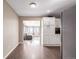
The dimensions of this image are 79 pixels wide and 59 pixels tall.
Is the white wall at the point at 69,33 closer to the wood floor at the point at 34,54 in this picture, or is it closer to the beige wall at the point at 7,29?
the wood floor at the point at 34,54

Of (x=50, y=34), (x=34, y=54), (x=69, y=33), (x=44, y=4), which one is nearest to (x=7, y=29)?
(x=34, y=54)

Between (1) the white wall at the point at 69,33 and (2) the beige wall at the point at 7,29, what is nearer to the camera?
(1) the white wall at the point at 69,33

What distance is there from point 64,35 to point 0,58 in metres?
2.01

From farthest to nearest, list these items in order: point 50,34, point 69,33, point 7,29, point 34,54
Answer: point 50,34
point 34,54
point 7,29
point 69,33

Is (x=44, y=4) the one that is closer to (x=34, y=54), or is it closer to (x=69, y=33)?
(x=34, y=54)

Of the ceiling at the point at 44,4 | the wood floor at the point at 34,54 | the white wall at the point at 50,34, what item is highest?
the ceiling at the point at 44,4

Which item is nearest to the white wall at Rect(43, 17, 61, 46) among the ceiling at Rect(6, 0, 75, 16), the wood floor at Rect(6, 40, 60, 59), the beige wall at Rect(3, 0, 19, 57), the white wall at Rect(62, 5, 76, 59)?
the ceiling at Rect(6, 0, 75, 16)

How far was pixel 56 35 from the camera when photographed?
7918 mm

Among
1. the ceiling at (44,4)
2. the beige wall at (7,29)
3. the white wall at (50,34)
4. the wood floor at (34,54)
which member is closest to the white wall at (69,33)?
the wood floor at (34,54)

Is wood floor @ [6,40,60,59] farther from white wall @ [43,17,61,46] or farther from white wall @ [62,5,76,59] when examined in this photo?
white wall @ [43,17,61,46]

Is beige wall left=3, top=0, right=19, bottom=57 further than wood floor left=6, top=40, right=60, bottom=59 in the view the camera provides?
No

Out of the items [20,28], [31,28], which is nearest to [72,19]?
[20,28]

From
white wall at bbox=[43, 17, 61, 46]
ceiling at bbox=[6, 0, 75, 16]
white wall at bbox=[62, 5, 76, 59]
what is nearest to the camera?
white wall at bbox=[62, 5, 76, 59]

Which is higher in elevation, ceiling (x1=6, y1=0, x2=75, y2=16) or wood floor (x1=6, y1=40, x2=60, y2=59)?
ceiling (x1=6, y1=0, x2=75, y2=16)
